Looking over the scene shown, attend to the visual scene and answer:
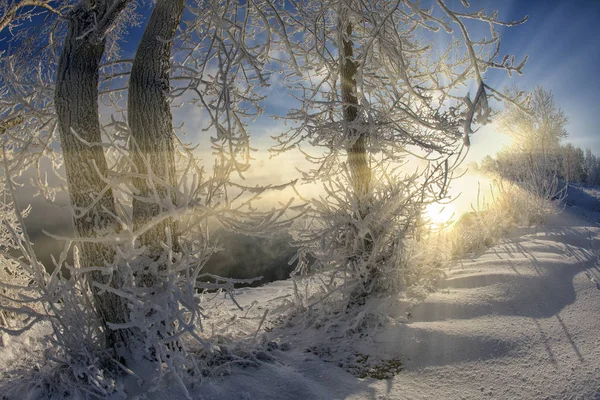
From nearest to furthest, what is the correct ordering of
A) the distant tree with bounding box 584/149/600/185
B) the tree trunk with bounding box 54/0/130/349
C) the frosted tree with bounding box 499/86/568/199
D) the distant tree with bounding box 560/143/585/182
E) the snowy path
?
the snowy path
the tree trunk with bounding box 54/0/130/349
the frosted tree with bounding box 499/86/568/199
the distant tree with bounding box 560/143/585/182
the distant tree with bounding box 584/149/600/185

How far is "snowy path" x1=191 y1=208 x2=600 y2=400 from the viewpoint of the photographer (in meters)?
2.35

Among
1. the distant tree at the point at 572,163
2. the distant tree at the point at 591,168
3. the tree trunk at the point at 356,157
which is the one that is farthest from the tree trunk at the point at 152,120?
the distant tree at the point at 591,168

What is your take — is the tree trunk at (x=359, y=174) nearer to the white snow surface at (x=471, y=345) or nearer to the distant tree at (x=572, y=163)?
the white snow surface at (x=471, y=345)

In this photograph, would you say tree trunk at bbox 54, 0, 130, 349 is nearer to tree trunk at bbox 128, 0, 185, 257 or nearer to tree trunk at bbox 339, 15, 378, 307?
tree trunk at bbox 128, 0, 185, 257

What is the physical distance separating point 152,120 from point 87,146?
0.53m

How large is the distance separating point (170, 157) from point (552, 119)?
2158 cm

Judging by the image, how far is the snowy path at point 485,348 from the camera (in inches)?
92.7

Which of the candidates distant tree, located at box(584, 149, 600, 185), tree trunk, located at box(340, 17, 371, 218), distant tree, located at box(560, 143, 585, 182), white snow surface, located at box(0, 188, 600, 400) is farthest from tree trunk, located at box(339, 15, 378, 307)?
distant tree, located at box(584, 149, 600, 185)

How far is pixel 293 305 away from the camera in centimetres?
467

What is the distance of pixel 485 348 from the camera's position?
272 centimetres

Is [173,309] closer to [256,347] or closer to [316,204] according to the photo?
[256,347]

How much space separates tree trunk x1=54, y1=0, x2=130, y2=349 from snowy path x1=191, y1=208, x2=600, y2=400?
112 cm

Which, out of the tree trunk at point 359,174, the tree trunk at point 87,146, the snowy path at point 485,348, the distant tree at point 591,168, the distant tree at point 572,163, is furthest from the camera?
the distant tree at point 591,168

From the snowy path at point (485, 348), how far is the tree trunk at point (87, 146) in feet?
3.66
